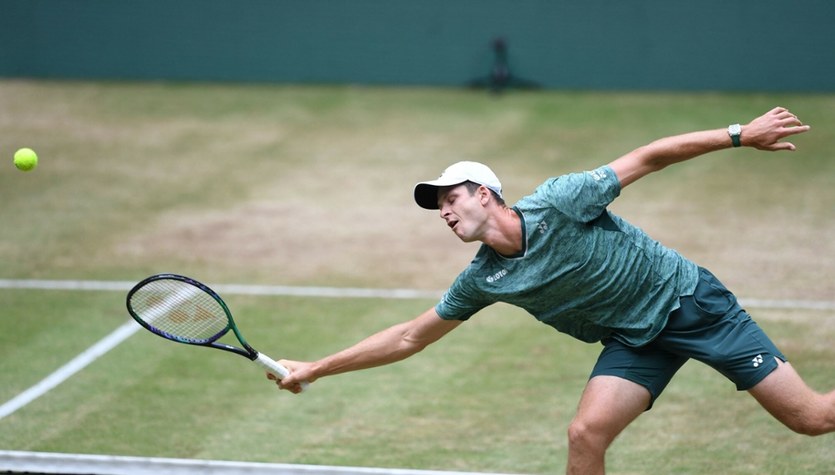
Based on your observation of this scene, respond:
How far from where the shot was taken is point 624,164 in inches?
224

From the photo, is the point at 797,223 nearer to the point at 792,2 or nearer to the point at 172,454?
the point at 792,2

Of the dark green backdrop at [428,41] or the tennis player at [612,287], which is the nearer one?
the tennis player at [612,287]

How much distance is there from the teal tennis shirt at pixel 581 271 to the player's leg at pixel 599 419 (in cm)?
24

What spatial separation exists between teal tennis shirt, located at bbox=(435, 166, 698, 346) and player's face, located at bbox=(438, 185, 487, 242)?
0.57 feet

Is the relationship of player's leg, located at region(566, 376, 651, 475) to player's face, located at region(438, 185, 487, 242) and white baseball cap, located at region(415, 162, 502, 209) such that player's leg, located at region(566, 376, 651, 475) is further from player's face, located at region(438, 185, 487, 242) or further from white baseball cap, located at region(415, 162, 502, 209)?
white baseball cap, located at region(415, 162, 502, 209)

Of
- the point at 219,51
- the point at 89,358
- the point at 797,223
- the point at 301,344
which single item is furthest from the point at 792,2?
the point at 89,358

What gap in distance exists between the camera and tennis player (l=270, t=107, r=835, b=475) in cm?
555

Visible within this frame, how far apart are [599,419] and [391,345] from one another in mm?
1105

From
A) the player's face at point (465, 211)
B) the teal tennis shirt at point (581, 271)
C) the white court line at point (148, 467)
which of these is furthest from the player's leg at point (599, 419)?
the white court line at point (148, 467)

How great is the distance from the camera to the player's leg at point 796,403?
18.3 feet

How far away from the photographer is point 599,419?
18.0 ft

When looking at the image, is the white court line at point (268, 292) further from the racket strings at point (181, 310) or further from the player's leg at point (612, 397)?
the player's leg at point (612, 397)

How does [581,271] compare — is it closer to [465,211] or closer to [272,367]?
[465,211]

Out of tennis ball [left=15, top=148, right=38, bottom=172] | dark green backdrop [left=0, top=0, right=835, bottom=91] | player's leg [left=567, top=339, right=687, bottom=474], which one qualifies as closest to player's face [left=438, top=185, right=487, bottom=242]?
player's leg [left=567, top=339, right=687, bottom=474]
